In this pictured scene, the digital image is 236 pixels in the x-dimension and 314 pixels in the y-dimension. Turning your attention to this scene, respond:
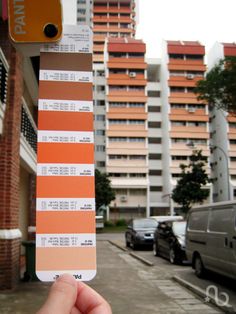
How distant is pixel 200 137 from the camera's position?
65.1 m

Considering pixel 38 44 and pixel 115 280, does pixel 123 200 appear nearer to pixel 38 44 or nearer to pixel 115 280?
pixel 115 280

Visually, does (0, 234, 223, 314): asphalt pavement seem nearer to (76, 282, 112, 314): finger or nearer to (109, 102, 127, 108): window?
(76, 282, 112, 314): finger

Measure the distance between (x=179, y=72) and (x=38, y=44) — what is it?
6619cm

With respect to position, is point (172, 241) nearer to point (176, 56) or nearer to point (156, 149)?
point (156, 149)

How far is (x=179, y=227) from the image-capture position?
52.1 feet

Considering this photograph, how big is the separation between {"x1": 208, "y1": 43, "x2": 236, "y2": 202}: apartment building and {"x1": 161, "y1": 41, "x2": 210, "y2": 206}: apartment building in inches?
101

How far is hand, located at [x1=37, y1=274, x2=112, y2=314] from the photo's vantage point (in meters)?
1.34

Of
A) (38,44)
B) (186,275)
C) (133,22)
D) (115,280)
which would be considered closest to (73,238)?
(38,44)

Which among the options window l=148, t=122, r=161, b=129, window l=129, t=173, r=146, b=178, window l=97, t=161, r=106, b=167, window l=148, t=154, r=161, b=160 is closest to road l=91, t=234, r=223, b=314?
window l=129, t=173, r=146, b=178

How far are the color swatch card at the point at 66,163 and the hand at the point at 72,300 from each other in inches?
14.1

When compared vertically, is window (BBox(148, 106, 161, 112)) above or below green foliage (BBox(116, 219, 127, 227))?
above

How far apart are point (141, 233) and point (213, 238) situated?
11585 mm

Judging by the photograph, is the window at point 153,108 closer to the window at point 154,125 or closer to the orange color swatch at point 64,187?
the window at point 154,125

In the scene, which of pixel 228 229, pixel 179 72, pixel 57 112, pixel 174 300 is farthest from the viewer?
pixel 179 72
